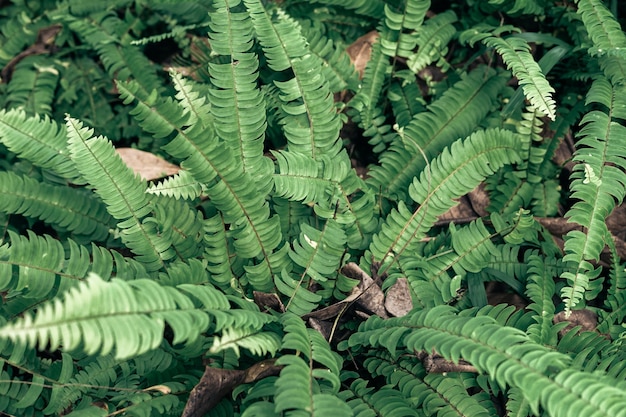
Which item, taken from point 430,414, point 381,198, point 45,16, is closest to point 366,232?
point 381,198

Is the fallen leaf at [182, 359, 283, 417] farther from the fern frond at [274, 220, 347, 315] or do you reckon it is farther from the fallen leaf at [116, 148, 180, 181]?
the fallen leaf at [116, 148, 180, 181]

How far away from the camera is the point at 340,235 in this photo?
7.68 ft

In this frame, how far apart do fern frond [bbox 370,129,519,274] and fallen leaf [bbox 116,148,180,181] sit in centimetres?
117

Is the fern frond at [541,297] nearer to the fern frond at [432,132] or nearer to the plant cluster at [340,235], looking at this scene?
the plant cluster at [340,235]

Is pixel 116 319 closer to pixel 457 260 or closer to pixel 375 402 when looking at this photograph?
pixel 375 402

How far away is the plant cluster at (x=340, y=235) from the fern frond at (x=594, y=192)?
0.4 inches

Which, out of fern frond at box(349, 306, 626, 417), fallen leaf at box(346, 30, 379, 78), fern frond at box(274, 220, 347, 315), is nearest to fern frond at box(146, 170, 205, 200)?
fern frond at box(274, 220, 347, 315)

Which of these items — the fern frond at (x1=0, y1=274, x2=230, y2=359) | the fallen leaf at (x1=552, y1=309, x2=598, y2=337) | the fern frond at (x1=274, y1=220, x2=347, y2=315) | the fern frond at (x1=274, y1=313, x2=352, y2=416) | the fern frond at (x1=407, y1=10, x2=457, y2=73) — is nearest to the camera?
the fern frond at (x1=0, y1=274, x2=230, y2=359)

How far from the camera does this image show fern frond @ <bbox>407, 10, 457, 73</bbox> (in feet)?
10.2

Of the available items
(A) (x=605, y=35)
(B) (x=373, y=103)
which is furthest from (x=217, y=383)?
(A) (x=605, y=35)

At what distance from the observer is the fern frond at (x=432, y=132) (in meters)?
2.76

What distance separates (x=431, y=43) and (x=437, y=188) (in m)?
0.99

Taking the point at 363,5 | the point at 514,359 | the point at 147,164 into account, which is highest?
the point at 363,5

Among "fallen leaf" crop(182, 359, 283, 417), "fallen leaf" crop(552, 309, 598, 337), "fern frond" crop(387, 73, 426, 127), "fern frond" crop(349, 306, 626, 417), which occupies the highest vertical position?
"fern frond" crop(387, 73, 426, 127)
